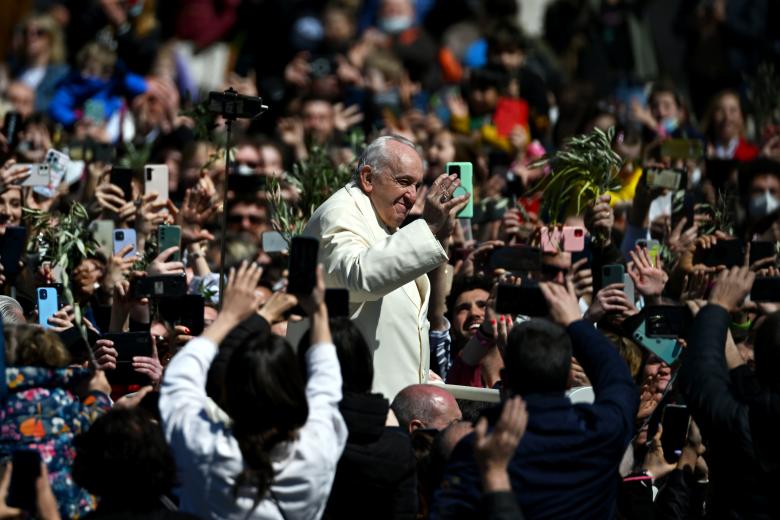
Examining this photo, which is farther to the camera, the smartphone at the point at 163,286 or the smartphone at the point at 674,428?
the smartphone at the point at 163,286

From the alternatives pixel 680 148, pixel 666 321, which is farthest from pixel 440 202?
pixel 680 148

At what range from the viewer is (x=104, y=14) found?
14508 mm

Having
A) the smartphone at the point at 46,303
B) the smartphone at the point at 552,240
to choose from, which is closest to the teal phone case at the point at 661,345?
the smartphone at the point at 552,240

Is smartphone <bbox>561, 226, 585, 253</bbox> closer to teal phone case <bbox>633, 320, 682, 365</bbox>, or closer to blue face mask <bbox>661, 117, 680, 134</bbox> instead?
teal phone case <bbox>633, 320, 682, 365</bbox>

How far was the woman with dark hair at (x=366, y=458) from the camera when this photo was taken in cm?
539

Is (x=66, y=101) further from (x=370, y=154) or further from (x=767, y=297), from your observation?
(x=767, y=297)

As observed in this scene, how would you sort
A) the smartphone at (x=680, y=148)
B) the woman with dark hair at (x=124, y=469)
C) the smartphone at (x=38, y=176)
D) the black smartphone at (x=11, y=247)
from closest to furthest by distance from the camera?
1. the woman with dark hair at (x=124, y=469)
2. the black smartphone at (x=11, y=247)
3. the smartphone at (x=38, y=176)
4. the smartphone at (x=680, y=148)

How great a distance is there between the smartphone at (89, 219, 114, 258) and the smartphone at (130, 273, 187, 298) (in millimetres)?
1598

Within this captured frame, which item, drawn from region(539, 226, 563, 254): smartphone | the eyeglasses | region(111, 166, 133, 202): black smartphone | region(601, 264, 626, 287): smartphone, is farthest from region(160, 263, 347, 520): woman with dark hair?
the eyeglasses

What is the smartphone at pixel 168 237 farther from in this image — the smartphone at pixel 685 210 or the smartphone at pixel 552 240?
the smartphone at pixel 685 210

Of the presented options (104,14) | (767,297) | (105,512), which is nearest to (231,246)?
(767,297)

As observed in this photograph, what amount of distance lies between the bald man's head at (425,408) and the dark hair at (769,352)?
1.30 metres

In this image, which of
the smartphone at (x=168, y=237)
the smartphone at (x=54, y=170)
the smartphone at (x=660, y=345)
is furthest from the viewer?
the smartphone at (x=54, y=170)

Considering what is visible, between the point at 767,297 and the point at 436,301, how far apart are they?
6.61ft
